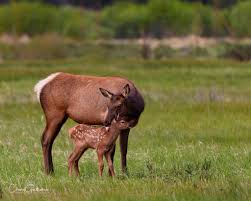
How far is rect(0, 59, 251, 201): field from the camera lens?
10852 mm

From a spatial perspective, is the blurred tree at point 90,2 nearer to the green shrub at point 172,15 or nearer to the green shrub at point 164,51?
the green shrub at point 172,15

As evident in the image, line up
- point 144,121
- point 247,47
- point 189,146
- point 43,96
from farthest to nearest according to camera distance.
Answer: point 247,47 < point 144,121 < point 189,146 < point 43,96

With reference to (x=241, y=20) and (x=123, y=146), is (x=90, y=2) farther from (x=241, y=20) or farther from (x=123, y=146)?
(x=123, y=146)

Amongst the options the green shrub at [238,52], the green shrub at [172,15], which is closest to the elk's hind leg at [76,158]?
the green shrub at [238,52]

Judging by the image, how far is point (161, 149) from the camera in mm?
→ 15664

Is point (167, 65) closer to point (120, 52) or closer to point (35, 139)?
point (120, 52)

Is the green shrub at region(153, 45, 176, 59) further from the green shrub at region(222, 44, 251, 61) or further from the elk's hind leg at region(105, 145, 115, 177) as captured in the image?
the elk's hind leg at region(105, 145, 115, 177)

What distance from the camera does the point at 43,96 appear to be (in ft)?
47.1

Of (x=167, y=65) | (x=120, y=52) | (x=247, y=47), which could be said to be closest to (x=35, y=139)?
(x=167, y=65)

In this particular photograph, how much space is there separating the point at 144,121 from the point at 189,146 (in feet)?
14.5

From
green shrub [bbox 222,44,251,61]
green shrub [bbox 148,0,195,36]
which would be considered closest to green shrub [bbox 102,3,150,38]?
green shrub [bbox 148,0,195,36]

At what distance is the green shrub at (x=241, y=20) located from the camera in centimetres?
6334

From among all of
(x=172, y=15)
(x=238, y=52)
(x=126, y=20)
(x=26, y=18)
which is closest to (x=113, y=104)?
(x=238, y=52)

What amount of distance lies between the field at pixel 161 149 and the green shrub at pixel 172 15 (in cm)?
3610
